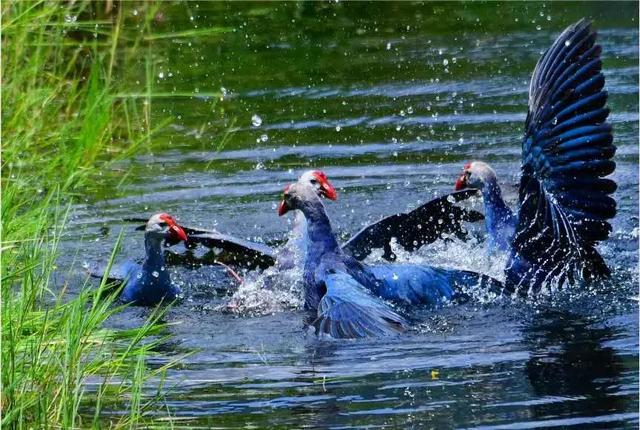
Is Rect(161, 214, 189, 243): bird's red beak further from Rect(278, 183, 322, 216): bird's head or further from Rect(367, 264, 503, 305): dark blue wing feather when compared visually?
Rect(367, 264, 503, 305): dark blue wing feather

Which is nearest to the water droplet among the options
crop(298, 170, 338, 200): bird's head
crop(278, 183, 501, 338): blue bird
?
crop(298, 170, 338, 200): bird's head

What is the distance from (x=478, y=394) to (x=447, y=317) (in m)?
1.23

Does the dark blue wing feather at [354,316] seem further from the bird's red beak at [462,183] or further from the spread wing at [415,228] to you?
the bird's red beak at [462,183]

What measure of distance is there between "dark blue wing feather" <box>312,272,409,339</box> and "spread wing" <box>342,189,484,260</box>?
84 centimetres

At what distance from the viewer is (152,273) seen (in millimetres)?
6738

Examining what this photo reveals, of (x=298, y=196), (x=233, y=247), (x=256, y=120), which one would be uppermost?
(x=256, y=120)

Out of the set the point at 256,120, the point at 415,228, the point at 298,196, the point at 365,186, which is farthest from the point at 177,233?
the point at 256,120

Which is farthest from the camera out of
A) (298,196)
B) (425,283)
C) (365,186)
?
(365,186)

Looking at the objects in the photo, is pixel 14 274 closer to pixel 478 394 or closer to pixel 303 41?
pixel 478 394

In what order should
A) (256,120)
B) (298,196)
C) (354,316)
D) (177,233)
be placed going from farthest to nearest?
(256,120)
(177,233)
(298,196)
(354,316)

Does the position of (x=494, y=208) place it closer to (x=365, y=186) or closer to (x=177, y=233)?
(x=365, y=186)

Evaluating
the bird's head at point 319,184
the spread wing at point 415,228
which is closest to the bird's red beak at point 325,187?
the bird's head at point 319,184

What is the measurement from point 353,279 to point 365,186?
1.91 m

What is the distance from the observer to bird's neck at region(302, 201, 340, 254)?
652 centimetres
